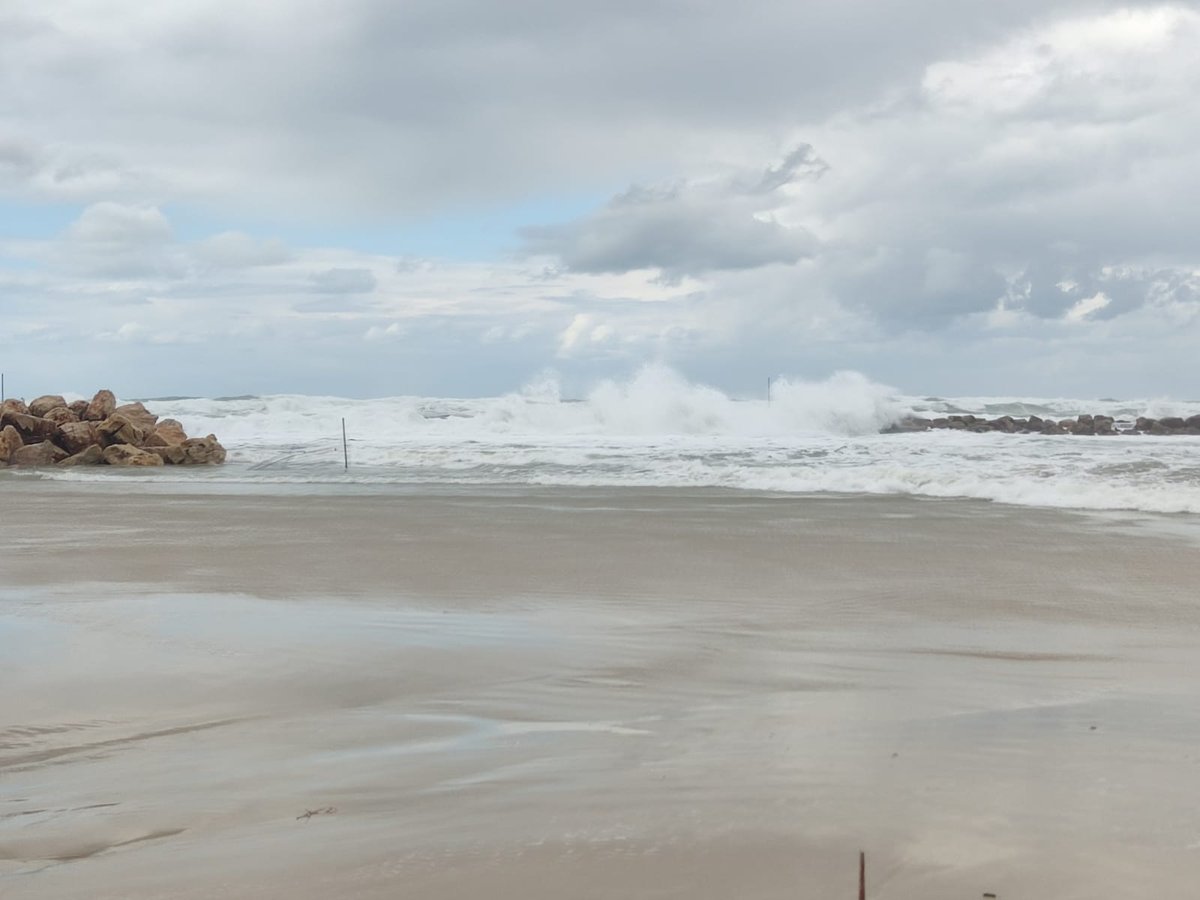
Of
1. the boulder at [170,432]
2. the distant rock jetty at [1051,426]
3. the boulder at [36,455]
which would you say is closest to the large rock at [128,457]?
the boulder at [170,432]

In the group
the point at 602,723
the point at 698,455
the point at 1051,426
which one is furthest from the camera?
the point at 1051,426

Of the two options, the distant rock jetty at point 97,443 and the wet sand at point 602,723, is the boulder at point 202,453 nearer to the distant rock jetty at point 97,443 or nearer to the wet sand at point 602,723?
the distant rock jetty at point 97,443

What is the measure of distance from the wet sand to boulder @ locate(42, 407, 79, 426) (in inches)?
675

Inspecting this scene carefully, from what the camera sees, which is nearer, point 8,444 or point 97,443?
point 8,444

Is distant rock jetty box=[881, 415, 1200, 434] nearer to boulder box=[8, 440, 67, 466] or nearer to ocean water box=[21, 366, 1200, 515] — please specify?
ocean water box=[21, 366, 1200, 515]

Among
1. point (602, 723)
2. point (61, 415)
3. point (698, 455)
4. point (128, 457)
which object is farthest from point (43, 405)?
point (602, 723)

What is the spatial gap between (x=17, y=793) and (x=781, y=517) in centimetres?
870

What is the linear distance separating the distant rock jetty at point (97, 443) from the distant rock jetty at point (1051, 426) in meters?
21.1

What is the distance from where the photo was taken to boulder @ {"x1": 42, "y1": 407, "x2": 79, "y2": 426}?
23.9m

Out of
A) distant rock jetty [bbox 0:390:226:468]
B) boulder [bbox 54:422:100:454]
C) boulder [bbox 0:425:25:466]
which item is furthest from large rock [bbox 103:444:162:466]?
boulder [bbox 0:425:25:466]

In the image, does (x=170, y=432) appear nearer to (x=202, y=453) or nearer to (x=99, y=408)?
(x=202, y=453)

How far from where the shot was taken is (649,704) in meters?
4.05

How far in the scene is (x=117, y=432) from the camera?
22.3 m

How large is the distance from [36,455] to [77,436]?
2.84 feet
